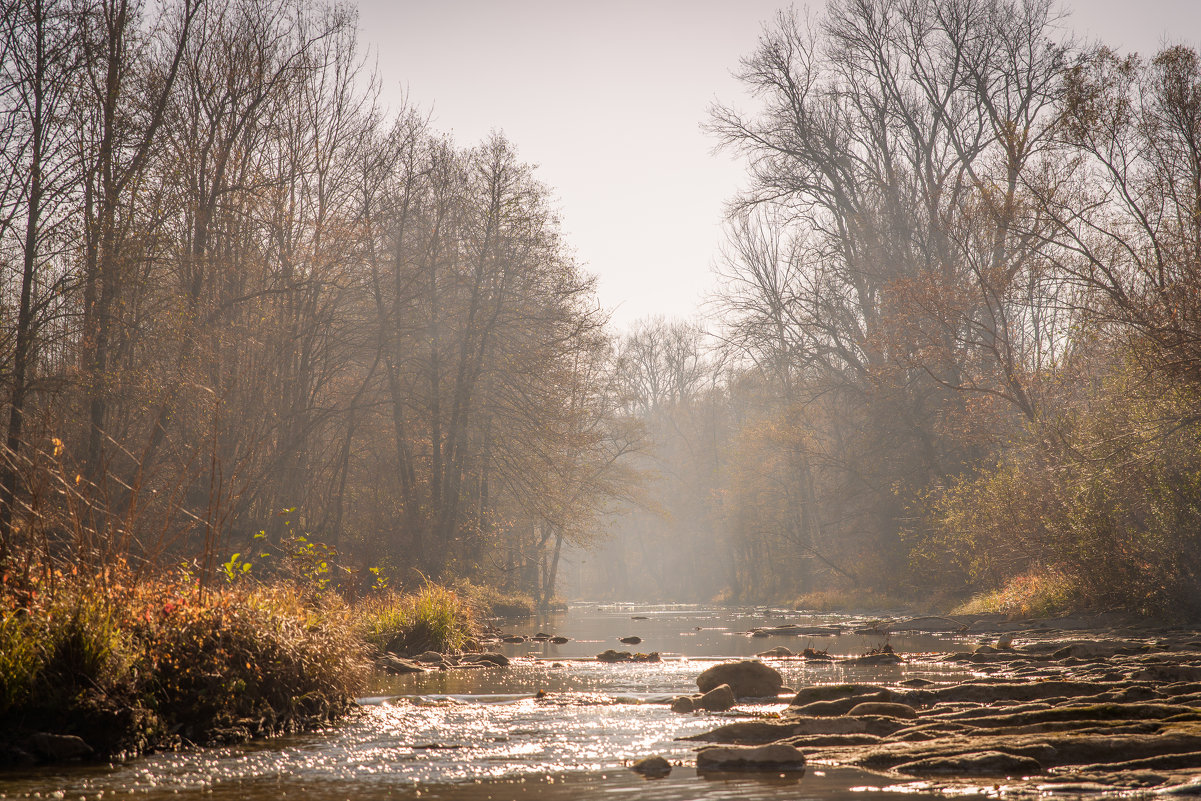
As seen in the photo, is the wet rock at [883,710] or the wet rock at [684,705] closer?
the wet rock at [883,710]

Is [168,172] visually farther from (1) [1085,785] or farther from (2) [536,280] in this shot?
(1) [1085,785]

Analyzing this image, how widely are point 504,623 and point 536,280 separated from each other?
10041 millimetres

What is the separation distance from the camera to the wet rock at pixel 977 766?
6.04 metres

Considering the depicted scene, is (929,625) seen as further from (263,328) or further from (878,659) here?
(263,328)

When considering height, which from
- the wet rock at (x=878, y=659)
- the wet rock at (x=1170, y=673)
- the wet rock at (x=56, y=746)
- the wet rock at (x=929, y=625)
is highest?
the wet rock at (x=56, y=746)

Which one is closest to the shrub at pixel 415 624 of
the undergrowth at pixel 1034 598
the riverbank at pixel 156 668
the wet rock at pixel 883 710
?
the riverbank at pixel 156 668

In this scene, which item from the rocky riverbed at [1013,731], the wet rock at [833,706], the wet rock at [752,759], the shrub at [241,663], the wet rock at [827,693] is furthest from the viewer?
the wet rock at [827,693]

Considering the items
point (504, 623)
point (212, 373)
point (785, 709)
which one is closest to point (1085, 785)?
point (785, 709)

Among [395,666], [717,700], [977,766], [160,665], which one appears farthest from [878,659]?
[160,665]

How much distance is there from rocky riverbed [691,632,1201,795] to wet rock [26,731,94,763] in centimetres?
442

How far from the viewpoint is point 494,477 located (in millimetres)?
27719

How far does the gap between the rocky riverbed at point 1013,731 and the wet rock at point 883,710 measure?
0.01 metres

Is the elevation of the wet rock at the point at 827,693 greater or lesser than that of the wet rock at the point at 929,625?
greater

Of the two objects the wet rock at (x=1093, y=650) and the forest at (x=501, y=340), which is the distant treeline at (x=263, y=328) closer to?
the forest at (x=501, y=340)
